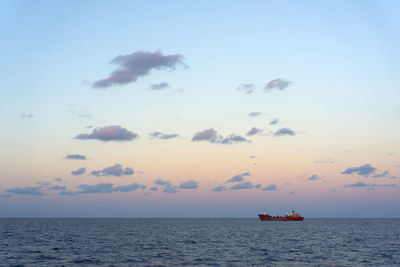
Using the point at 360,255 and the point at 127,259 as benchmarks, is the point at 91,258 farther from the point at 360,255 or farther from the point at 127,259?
the point at 360,255

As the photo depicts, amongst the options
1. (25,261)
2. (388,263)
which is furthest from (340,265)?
(25,261)

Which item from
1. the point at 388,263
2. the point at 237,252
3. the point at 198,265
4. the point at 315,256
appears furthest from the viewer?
the point at 237,252

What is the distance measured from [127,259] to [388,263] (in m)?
47.1

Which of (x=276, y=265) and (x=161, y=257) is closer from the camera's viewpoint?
(x=276, y=265)

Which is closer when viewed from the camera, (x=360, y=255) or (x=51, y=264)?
(x=51, y=264)

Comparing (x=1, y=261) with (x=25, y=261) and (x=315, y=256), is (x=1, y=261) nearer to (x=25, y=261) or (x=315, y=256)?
(x=25, y=261)

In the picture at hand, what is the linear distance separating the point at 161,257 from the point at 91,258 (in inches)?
512

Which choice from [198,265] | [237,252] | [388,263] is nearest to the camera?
[198,265]

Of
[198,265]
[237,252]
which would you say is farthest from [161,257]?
[237,252]

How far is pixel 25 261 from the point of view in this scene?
66375 millimetres

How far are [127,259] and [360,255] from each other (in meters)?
47.5

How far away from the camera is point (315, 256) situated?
7550 cm

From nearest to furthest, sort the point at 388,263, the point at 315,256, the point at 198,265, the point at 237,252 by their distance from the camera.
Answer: the point at 198,265, the point at 388,263, the point at 315,256, the point at 237,252

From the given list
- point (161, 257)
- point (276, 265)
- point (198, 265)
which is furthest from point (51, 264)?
point (276, 265)
